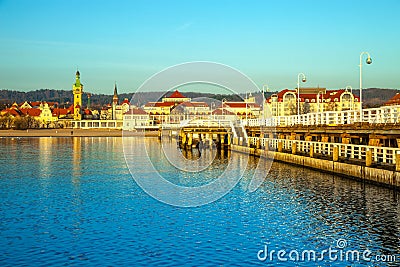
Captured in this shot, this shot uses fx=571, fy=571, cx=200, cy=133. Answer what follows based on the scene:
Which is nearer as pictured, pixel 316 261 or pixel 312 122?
pixel 316 261

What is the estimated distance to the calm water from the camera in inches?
690

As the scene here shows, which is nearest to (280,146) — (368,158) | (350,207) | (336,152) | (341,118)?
(341,118)

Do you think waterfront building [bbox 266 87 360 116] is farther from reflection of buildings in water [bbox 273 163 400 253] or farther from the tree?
reflection of buildings in water [bbox 273 163 400 253]

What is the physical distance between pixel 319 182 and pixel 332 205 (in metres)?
7.95

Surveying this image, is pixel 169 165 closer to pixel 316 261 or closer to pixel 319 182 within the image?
pixel 319 182

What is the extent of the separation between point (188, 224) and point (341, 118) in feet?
94.5

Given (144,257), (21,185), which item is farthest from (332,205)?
(21,185)

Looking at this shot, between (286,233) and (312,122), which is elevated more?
(312,122)

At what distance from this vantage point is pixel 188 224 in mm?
22016

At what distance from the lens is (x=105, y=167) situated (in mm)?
47938

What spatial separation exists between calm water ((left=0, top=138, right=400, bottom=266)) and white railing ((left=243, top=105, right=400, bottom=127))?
15.5ft

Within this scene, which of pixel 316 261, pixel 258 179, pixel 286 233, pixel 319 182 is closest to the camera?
pixel 316 261

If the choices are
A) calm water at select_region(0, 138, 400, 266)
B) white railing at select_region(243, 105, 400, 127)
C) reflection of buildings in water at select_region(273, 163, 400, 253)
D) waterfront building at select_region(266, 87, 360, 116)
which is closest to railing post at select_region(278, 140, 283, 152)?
white railing at select_region(243, 105, 400, 127)

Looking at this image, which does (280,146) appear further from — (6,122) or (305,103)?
(6,122)
